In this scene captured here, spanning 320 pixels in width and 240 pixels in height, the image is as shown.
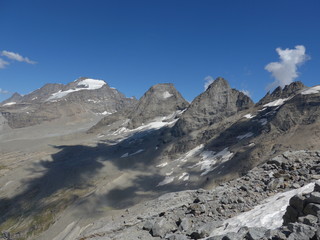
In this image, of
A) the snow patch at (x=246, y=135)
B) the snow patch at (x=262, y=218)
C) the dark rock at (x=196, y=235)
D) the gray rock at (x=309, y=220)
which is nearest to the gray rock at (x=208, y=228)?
the dark rock at (x=196, y=235)

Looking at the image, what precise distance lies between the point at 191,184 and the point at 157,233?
4784 inches

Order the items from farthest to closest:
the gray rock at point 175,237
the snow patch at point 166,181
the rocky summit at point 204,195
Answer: the snow patch at point 166,181 → the gray rock at point 175,237 → the rocky summit at point 204,195

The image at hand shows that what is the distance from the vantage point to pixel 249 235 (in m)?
13.8

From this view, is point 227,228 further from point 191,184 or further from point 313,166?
point 191,184

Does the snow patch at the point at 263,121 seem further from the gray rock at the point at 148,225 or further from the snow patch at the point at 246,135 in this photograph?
the gray rock at the point at 148,225

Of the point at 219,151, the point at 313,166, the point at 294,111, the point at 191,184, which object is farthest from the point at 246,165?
the point at 313,166

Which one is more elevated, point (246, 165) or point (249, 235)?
point (249, 235)

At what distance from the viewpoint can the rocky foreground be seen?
13805mm

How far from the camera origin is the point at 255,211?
61.8 feet

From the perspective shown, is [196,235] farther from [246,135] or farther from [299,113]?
[246,135]

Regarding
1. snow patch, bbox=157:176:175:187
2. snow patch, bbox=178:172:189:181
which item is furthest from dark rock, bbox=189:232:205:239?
snow patch, bbox=157:176:175:187

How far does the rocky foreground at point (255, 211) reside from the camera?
1380 cm

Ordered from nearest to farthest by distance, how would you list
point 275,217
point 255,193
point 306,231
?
point 306,231
point 275,217
point 255,193

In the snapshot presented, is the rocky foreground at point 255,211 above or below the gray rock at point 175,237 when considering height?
above
